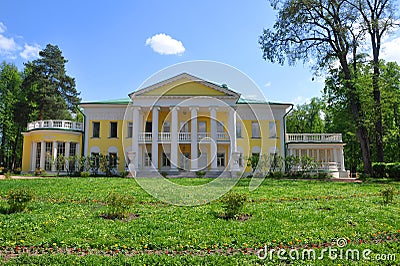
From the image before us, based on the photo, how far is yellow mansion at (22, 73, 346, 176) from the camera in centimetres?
2673

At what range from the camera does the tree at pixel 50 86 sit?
38.2m

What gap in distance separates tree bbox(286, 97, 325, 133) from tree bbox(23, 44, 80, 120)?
34.2 m

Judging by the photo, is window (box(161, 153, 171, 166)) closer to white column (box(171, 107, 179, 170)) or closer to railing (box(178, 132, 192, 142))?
white column (box(171, 107, 179, 170))

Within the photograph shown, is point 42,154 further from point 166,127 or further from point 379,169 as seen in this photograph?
point 379,169

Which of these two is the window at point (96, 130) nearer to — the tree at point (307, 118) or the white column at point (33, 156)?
the white column at point (33, 156)

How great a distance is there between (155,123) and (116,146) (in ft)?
19.5

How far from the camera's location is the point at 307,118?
50.3 m

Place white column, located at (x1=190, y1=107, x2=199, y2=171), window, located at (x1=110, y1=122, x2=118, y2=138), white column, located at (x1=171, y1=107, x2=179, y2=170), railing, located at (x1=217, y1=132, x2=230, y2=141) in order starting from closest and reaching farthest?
white column, located at (x1=171, y1=107, x2=179, y2=170), white column, located at (x1=190, y1=107, x2=199, y2=171), railing, located at (x1=217, y1=132, x2=230, y2=141), window, located at (x1=110, y1=122, x2=118, y2=138)

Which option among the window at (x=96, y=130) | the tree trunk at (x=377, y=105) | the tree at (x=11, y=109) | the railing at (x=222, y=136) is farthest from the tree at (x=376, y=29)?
the tree at (x=11, y=109)

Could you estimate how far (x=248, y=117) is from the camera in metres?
31.2

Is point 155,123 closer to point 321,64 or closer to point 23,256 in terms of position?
point 321,64

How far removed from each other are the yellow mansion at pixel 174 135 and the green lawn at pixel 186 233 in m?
15.3

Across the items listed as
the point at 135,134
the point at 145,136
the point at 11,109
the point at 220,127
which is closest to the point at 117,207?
the point at 135,134

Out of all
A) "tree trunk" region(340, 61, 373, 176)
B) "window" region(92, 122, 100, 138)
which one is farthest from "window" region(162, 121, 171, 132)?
"tree trunk" region(340, 61, 373, 176)
